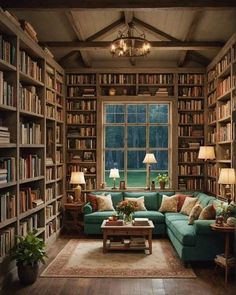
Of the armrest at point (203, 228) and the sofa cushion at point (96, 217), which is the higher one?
the armrest at point (203, 228)

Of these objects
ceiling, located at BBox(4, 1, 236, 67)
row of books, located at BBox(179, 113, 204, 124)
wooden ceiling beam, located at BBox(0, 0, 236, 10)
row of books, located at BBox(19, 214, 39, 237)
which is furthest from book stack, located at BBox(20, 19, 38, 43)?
row of books, located at BBox(179, 113, 204, 124)

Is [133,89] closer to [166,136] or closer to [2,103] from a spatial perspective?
[166,136]

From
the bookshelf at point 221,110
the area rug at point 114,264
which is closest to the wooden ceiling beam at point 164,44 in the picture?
the bookshelf at point 221,110

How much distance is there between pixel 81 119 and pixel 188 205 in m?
3.06

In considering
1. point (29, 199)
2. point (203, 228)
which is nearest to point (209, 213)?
point (203, 228)

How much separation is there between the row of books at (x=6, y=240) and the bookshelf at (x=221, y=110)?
3476 millimetres

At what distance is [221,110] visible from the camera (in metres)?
7.13

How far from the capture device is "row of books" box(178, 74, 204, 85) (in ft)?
27.9

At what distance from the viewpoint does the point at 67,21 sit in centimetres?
661

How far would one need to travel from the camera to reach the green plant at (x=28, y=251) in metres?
4.75

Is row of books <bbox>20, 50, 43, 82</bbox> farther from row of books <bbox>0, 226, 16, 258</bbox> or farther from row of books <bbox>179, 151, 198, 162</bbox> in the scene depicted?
row of books <bbox>179, 151, 198, 162</bbox>

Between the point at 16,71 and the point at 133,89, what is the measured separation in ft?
13.4

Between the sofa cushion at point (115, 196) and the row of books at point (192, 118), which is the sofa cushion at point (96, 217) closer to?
the sofa cushion at point (115, 196)

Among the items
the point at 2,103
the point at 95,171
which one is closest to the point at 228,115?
the point at 95,171
